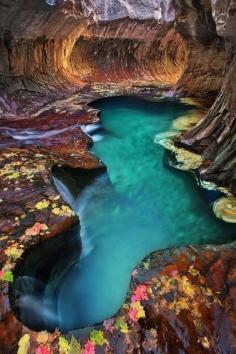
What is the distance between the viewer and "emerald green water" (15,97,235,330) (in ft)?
14.9

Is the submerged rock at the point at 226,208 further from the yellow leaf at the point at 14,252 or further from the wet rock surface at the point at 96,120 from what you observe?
the yellow leaf at the point at 14,252

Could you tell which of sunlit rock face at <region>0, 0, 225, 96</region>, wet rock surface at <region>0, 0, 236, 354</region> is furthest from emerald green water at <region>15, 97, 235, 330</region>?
sunlit rock face at <region>0, 0, 225, 96</region>

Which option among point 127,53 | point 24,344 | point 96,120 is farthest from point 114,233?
point 127,53

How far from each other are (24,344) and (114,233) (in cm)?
275

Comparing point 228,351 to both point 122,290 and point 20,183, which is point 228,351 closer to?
point 122,290

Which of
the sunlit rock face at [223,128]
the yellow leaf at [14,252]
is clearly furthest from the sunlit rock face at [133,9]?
the yellow leaf at [14,252]

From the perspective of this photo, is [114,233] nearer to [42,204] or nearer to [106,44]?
[42,204]

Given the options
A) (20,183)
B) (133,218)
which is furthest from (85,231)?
(20,183)

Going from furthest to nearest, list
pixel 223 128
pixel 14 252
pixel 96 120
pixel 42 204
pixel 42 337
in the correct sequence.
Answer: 1. pixel 96 120
2. pixel 223 128
3. pixel 42 204
4. pixel 14 252
5. pixel 42 337

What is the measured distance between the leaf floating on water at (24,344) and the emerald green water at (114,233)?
1.12 feet

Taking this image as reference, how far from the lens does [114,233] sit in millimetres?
6086

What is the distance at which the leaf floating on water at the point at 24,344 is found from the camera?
Answer: 11.6ft

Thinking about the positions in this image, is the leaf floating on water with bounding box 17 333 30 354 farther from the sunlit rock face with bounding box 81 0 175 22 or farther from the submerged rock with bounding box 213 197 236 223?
the sunlit rock face with bounding box 81 0 175 22

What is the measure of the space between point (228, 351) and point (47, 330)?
1968mm
